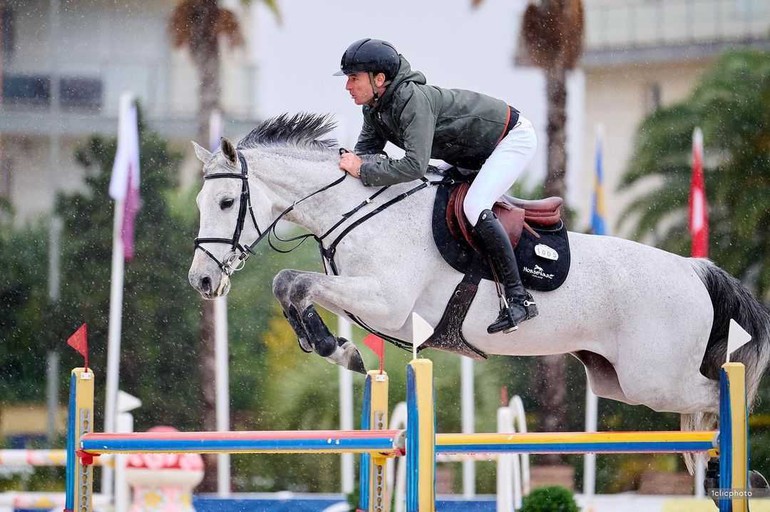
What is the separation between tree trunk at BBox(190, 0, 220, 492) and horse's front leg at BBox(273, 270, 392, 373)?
6350 millimetres

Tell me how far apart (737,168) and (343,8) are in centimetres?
485

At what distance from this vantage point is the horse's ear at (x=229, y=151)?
3451 mm

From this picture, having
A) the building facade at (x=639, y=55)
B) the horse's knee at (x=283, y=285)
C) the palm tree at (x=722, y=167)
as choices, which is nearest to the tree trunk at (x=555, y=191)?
the building facade at (x=639, y=55)

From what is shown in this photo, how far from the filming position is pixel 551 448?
3510 millimetres

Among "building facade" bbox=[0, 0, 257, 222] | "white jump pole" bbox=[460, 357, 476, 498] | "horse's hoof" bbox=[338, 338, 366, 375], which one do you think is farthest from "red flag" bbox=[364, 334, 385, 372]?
"building facade" bbox=[0, 0, 257, 222]

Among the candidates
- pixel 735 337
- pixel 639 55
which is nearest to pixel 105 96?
pixel 639 55

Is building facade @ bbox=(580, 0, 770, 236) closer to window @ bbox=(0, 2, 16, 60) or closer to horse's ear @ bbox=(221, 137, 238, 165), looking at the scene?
window @ bbox=(0, 2, 16, 60)

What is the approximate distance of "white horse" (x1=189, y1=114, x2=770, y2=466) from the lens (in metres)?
3.44

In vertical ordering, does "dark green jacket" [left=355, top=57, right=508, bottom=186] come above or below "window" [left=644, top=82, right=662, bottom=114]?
below

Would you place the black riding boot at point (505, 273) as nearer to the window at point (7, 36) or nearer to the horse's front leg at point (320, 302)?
the horse's front leg at point (320, 302)

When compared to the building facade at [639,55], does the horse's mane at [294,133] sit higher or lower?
lower

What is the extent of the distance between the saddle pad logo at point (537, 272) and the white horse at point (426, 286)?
0.22 ft

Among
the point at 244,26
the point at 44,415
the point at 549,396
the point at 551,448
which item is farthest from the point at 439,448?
the point at 244,26

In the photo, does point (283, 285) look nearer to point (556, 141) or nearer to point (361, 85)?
point (361, 85)
